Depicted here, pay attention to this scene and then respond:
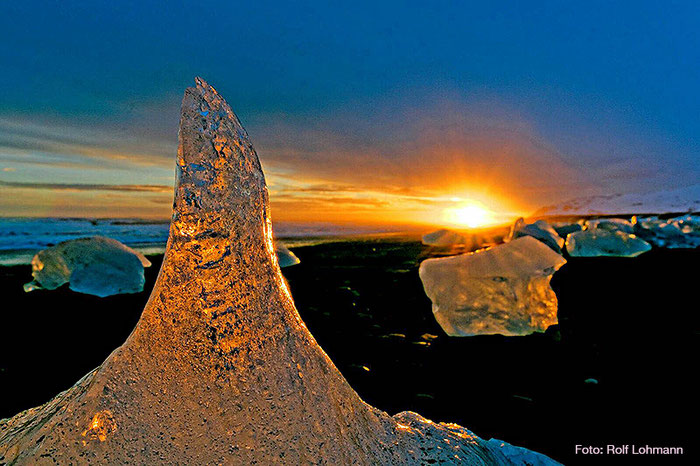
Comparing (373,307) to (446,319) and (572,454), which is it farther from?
(572,454)

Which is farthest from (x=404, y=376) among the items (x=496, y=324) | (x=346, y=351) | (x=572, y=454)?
(x=496, y=324)

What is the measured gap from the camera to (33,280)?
6527 mm

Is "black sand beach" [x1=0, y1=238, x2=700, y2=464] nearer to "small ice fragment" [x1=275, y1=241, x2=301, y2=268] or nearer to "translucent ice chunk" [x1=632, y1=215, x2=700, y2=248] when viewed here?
"small ice fragment" [x1=275, y1=241, x2=301, y2=268]

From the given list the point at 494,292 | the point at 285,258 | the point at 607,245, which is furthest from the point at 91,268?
the point at 607,245

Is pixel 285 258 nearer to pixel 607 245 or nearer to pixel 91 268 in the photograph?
pixel 91 268

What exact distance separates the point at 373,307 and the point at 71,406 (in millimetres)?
3722

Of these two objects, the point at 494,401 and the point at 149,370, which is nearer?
the point at 149,370

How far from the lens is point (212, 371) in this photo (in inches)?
50.5

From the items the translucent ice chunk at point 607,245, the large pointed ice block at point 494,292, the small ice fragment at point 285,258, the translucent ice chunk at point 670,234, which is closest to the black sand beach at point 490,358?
the large pointed ice block at point 494,292

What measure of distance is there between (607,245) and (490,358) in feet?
28.5

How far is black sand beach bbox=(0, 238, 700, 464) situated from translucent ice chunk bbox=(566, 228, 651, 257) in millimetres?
4547

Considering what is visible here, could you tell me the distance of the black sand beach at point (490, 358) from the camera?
2.37m

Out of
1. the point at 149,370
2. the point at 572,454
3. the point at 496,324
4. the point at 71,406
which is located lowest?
the point at 572,454

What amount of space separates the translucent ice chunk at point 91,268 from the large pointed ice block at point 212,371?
4756 mm
